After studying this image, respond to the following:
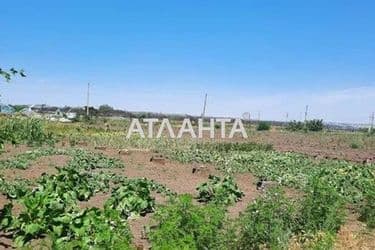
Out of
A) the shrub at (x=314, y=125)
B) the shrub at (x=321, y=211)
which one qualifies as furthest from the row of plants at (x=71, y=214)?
the shrub at (x=314, y=125)

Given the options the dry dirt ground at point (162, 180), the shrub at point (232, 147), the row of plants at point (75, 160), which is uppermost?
the shrub at point (232, 147)

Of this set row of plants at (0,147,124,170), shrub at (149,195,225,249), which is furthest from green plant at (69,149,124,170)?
shrub at (149,195,225,249)

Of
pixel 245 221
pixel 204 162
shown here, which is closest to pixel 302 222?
pixel 245 221

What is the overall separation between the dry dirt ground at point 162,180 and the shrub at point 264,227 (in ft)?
3.75

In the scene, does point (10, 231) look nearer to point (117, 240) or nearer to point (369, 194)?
point (117, 240)

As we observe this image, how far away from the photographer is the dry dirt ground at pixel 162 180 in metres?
7.96

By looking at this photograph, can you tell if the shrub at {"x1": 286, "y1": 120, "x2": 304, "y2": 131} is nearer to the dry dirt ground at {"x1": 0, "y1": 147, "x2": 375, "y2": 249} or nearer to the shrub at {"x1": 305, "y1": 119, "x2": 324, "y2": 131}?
the shrub at {"x1": 305, "y1": 119, "x2": 324, "y2": 131}

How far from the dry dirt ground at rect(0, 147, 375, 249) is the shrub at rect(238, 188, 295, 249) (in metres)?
1.14

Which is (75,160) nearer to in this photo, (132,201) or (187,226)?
(132,201)

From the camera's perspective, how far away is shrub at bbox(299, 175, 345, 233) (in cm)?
788

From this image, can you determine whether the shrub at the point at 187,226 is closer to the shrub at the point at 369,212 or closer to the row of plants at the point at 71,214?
the row of plants at the point at 71,214

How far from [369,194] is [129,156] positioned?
31.0 feet

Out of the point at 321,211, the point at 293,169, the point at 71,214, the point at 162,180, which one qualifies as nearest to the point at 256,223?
the point at 321,211

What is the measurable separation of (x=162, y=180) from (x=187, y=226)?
730 cm
